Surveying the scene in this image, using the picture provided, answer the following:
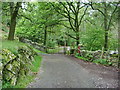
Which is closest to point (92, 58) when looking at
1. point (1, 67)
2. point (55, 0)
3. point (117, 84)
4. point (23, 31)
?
point (117, 84)

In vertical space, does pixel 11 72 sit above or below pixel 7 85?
above

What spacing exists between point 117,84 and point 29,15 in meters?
10.8

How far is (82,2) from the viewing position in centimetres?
1338

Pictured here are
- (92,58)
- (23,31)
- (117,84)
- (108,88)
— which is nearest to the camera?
(108,88)

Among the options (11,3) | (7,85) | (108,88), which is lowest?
(108,88)

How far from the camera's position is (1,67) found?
411cm

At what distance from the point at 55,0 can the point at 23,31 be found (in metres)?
8.57

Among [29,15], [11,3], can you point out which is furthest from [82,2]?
[11,3]

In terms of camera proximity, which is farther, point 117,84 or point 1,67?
point 117,84

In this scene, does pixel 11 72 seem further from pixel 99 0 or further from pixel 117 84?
pixel 99 0

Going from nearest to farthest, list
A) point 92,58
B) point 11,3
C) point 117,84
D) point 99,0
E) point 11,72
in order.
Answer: point 11,72 → point 117,84 → point 11,3 → point 92,58 → point 99,0

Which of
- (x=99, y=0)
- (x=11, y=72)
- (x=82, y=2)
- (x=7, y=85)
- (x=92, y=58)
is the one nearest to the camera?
(x=7, y=85)

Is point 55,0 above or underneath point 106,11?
above

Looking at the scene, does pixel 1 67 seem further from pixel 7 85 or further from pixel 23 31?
pixel 23 31
